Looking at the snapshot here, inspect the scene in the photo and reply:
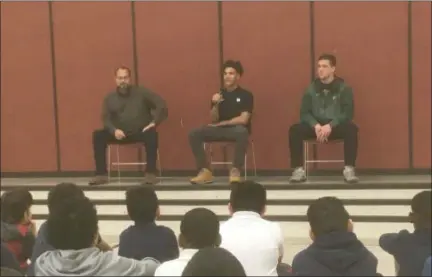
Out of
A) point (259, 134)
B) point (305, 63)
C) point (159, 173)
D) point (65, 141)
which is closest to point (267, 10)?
point (305, 63)

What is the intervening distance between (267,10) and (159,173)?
201cm

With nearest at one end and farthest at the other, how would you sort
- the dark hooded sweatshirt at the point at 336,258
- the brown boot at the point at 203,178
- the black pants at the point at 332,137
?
the dark hooded sweatshirt at the point at 336,258 < the black pants at the point at 332,137 < the brown boot at the point at 203,178

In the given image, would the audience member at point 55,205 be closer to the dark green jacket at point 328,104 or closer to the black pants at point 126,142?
the black pants at point 126,142

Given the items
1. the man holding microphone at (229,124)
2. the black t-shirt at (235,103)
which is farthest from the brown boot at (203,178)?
the black t-shirt at (235,103)

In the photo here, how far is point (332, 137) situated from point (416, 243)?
10.5ft

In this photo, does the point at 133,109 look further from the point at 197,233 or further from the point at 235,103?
the point at 197,233

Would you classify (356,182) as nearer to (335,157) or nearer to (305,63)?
(335,157)

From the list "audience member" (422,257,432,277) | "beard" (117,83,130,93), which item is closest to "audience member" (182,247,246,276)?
"audience member" (422,257,432,277)

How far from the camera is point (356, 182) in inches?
239

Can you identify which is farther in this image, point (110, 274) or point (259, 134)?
point (259, 134)

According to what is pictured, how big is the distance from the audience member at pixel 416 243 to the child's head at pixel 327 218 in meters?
0.26

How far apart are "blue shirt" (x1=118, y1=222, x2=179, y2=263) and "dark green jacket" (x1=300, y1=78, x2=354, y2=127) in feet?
10.4

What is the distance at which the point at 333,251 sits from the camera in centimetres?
267

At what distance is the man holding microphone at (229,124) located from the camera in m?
6.21
